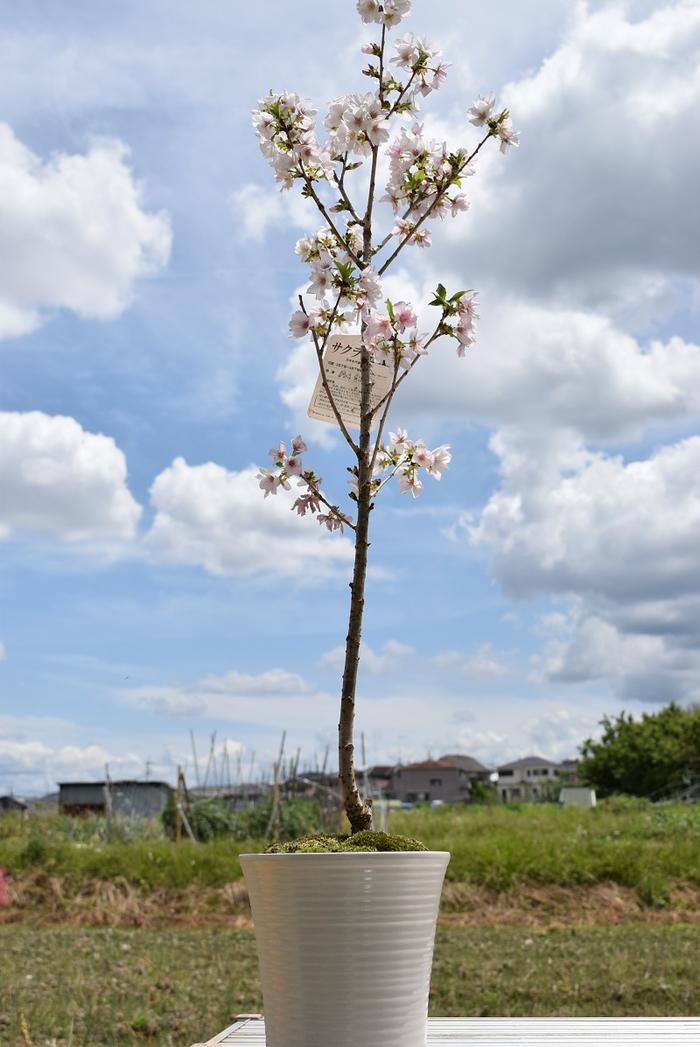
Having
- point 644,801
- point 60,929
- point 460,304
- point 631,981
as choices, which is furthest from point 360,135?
point 644,801

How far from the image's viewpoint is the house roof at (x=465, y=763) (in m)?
45.7

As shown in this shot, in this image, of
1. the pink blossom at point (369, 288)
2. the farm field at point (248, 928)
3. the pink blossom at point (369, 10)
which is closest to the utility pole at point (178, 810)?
the farm field at point (248, 928)

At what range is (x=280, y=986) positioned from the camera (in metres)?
1.62

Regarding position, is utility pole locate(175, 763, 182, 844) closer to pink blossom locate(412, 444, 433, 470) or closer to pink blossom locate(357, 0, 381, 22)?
pink blossom locate(412, 444, 433, 470)

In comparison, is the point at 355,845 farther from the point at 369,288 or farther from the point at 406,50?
the point at 406,50

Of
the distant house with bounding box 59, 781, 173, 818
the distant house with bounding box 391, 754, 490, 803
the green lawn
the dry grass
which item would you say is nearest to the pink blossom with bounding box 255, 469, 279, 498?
the green lawn

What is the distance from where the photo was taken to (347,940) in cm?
155

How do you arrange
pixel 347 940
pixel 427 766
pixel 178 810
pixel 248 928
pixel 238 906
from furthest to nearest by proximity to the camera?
pixel 427 766 → pixel 178 810 → pixel 238 906 → pixel 248 928 → pixel 347 940

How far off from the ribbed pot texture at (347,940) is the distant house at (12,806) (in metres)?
11.2

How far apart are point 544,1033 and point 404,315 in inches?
57.8

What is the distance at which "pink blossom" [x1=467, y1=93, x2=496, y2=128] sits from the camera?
216 cm

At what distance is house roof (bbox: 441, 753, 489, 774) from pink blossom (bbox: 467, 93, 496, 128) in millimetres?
44332

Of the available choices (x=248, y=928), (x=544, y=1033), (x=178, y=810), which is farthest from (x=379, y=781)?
(x=544, y=1033)

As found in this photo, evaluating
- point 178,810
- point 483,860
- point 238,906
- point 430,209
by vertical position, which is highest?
point 430,209
